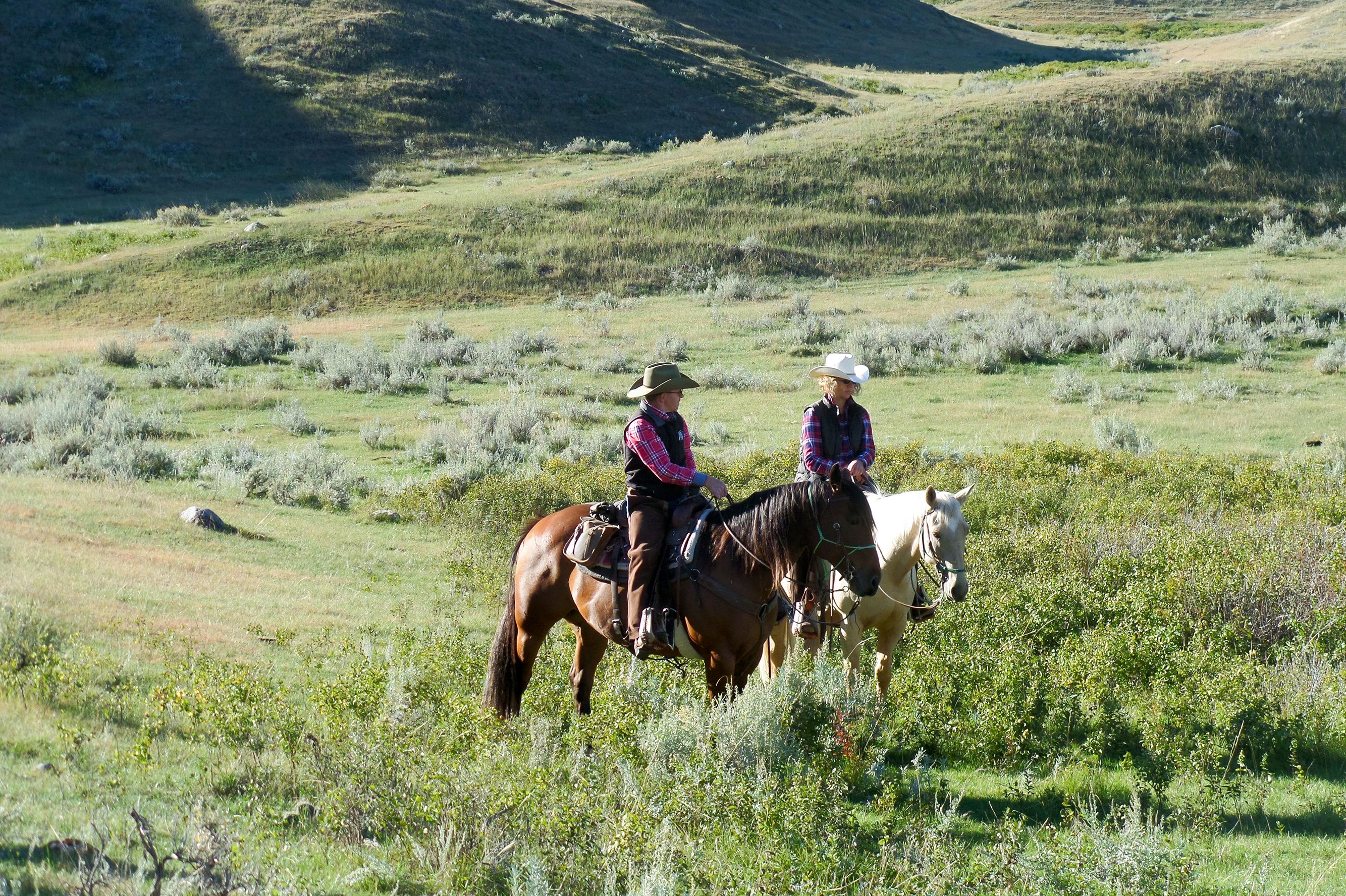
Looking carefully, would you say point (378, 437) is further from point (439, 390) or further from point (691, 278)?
point (691, 278)

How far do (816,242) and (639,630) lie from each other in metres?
32.8

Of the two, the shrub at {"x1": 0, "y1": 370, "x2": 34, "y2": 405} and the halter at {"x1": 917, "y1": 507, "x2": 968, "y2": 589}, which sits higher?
the halter at {"x1": 917, "y1": 507, "x2": 968, "y2": 589}

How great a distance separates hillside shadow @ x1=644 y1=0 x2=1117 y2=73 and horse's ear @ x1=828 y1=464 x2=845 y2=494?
7891 centimetres

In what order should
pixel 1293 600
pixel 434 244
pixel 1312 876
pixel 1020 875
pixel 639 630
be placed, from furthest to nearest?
pixel 434 244
pixel 1293 600
pixel 639 630
pixel 1312 876
pixel 1020 875

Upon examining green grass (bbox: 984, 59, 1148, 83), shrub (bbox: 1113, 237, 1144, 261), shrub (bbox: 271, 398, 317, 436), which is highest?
green grass (bbox: 984, 59, 1148, 83)

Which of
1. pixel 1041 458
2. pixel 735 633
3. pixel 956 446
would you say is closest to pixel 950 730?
pixel 735 633

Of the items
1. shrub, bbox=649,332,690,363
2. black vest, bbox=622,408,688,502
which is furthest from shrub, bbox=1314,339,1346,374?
black vest, bbox=622,408,688,502

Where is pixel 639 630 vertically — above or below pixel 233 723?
above

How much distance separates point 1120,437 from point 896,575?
1115 cm

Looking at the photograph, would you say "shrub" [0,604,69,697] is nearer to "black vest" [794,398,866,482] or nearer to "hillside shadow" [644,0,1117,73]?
"black vest" [794,398,866,482]

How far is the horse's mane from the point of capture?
22.0 ft

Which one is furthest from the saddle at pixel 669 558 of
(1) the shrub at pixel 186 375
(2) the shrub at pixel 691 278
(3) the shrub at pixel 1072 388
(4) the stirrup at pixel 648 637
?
(2) the shrub at pixel 691 278

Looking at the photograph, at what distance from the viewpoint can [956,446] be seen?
17.1 meters

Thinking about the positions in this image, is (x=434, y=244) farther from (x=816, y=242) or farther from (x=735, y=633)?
(x=735, y=633)
